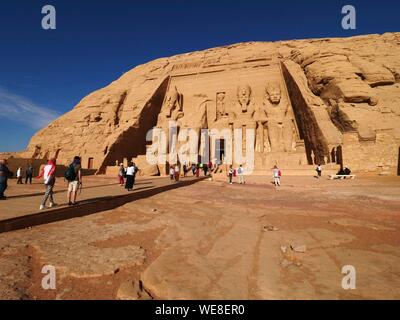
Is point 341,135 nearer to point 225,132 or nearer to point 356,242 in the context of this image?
point 225,132

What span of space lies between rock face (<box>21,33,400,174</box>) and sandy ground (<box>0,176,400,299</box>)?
14621 millimetres

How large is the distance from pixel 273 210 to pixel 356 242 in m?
2.57

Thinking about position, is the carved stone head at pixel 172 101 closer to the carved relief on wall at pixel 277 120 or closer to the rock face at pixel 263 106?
the rock face at pixel 263 106

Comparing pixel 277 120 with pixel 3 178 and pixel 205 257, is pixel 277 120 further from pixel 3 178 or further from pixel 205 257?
pixel 205 257

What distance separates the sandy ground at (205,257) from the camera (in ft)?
7.79

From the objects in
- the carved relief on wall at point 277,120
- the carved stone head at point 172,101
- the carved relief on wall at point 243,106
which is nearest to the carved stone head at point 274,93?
the carved relief on wall at point 277,120

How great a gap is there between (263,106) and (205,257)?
24.0m

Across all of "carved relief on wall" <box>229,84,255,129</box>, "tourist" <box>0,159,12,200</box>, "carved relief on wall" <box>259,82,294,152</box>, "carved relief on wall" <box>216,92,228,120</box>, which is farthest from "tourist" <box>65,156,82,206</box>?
"carved relief on wall" <box>216,92,228,120</box>

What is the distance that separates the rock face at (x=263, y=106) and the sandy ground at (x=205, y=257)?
14.6 meters

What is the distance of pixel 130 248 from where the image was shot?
3562 mm

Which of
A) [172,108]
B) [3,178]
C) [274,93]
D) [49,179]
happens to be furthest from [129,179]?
[274,93]

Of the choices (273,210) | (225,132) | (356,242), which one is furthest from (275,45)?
(356,242)

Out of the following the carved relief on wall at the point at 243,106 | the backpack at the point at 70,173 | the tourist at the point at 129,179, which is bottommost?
the tourist at the point at 129,179

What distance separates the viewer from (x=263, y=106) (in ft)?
84.1
